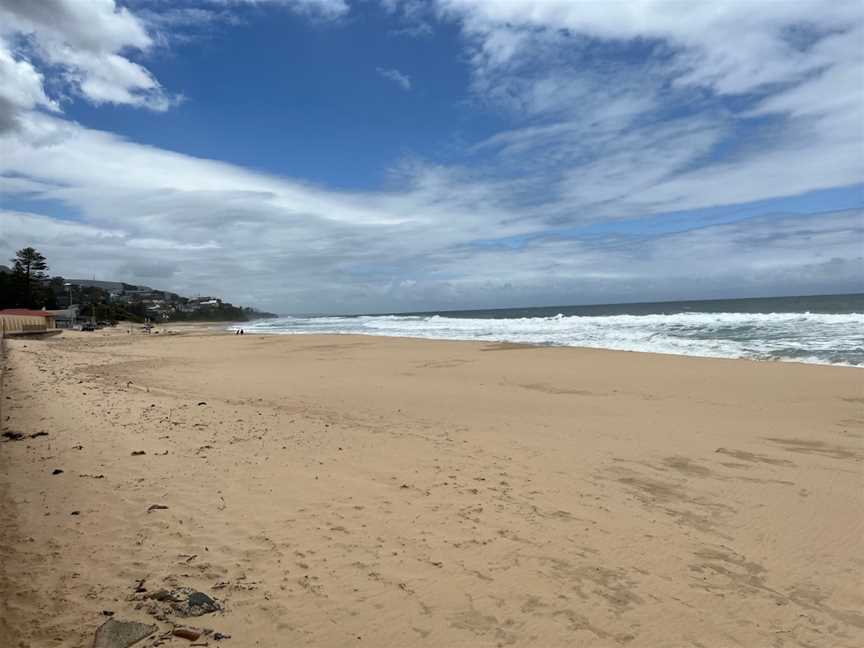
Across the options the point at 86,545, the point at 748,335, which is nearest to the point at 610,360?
the point at 748,335

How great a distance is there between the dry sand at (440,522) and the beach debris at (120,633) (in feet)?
0.26

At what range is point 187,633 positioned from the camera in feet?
9.53

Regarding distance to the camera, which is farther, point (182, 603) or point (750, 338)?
point (750, 338)

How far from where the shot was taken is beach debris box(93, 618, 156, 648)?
281cm

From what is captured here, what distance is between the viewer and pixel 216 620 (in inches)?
121

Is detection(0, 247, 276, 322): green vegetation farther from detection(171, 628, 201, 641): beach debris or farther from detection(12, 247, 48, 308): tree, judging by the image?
detection(171, 628, 201, 641): beach debris

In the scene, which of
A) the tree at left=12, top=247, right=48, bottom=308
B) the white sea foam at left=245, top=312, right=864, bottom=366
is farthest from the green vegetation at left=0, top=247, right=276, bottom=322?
the white sea foam at left=245, top=312, right=864, bottom=366

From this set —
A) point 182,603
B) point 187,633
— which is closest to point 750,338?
point 182,603

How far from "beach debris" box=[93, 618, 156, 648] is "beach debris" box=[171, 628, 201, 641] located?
0.50 ft

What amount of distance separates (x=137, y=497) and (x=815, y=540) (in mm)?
6382

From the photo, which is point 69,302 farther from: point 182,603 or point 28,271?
point 182,603

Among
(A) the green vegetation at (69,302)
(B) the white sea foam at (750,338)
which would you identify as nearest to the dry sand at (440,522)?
(B) the white sea foam at (750,338)

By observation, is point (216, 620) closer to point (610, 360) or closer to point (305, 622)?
point (305, 622)

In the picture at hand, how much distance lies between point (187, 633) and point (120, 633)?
14.8 inches
